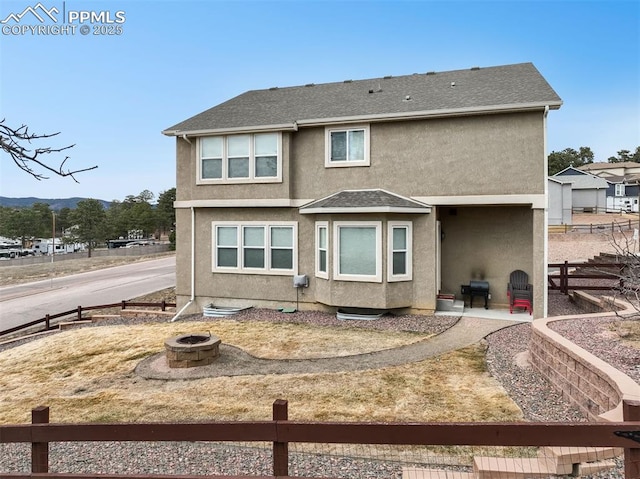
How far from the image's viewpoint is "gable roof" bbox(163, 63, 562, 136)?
35.7 ft

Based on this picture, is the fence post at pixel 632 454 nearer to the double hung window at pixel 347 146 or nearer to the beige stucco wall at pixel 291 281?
the beige stucco wall at pixel 291 281

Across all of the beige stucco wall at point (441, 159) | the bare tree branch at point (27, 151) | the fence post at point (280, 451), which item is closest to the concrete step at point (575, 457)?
the fence post at point (280, 451)

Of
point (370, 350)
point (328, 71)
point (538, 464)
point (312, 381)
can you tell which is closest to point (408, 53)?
point (328, 71)

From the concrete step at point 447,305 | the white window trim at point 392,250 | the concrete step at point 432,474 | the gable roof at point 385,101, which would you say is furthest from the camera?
the concrete step at point 447,305

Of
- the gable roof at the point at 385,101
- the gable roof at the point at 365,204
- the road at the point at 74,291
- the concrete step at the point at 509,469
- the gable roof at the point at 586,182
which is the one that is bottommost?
the road at the point at 74,291

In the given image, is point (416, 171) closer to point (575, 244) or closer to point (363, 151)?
point (363, 151)

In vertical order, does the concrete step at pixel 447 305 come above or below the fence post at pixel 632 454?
below

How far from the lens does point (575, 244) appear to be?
27.6 m

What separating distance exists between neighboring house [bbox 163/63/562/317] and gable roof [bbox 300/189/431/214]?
0.05 metres

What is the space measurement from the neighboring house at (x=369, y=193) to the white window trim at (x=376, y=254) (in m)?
0.04

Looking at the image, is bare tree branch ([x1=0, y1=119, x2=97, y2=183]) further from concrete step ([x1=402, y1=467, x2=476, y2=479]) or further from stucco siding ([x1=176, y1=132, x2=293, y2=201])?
stucco siding ([x1=176, y1=132, x2=293, y2=201])

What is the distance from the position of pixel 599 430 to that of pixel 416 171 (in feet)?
31.5

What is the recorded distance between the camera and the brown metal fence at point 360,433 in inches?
101

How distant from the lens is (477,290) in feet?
39.2
